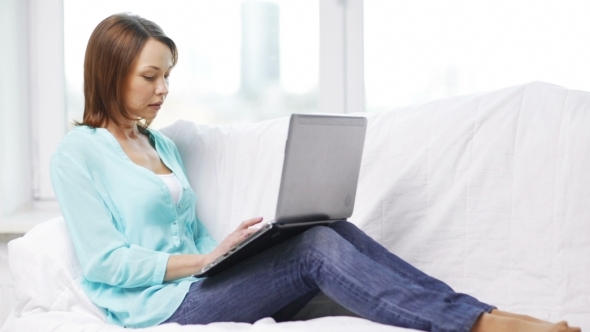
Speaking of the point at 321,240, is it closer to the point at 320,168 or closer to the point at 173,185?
the point at 320,168

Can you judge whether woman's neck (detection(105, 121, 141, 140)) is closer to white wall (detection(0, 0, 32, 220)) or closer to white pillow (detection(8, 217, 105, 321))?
white pillow (detection(8, 217, 105, 321))

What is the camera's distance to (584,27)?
2234 millimetres

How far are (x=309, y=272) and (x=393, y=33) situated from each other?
4.29 ft

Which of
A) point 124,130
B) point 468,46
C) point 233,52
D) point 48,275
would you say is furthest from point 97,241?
point 468,46

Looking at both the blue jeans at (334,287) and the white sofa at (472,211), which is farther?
the white sofa at (472,211)

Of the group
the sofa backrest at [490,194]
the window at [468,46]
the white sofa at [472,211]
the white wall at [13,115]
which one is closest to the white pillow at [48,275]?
the white sofa at [472,211]

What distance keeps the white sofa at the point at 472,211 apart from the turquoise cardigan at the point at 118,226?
0.29 feet

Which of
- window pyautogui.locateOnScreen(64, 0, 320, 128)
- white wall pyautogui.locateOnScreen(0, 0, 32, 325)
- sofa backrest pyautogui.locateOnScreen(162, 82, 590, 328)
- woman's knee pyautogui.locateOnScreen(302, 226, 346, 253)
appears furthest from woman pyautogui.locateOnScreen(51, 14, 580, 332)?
white wall pyautogui.locateOnScreen(0, 0, 32, 325)

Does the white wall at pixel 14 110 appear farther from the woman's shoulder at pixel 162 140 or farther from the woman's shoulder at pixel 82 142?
the woman's shoulder at pixel 82 142

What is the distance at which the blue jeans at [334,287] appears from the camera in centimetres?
126

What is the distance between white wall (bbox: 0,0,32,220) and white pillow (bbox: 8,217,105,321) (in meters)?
0.82

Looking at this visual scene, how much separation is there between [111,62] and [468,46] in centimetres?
124

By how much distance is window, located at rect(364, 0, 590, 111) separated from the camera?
226 centimetres

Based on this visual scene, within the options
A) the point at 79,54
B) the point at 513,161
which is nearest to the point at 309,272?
the point at 513,161
